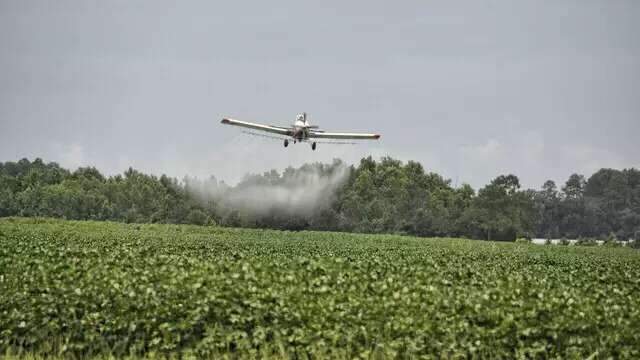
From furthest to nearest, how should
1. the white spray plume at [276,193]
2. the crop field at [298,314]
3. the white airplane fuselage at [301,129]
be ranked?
1. the white spray plume at [276,193]
2. the white airplane fuselage at [301,129]
3. the crop field at [298,314]

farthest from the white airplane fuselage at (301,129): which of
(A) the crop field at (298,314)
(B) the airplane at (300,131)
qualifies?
(A) the crop field at (298,314)

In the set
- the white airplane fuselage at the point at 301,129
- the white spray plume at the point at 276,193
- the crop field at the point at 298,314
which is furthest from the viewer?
the white spray plume at the point at 276,193

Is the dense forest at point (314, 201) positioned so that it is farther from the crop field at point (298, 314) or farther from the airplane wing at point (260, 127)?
the crop field at point (298, 314)

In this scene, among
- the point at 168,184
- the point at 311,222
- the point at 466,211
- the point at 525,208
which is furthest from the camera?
the point at 168,184

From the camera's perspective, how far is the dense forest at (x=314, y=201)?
397 ft

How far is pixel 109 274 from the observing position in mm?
23016

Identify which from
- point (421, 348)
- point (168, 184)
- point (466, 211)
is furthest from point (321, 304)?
point (168, 184)

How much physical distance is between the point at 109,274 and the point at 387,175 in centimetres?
13643

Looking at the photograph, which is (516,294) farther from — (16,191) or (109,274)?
(16,191)

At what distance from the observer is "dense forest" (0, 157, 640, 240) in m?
121

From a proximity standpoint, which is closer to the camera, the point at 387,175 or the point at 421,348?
the point at 421,348

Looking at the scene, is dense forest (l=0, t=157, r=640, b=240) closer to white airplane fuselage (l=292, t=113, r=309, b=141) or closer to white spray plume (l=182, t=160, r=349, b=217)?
white spray plume (l=182, t=160, r=349, b=217)

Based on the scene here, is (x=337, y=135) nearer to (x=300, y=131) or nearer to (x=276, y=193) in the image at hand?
(x=300, y=131)

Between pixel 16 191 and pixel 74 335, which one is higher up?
pixel 16 191
